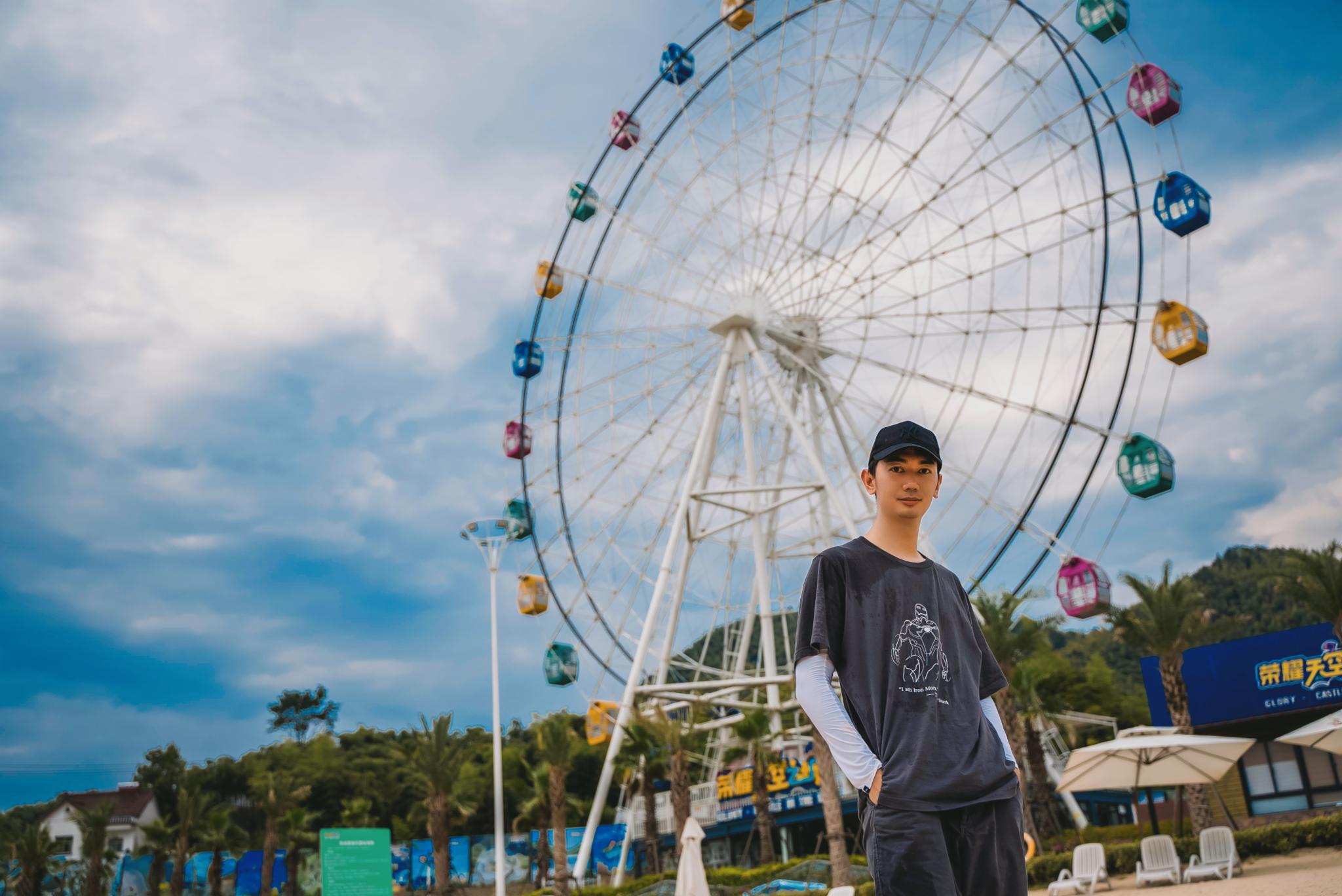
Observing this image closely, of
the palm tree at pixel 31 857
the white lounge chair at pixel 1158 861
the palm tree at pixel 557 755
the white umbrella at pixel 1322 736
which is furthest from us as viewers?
the palm tree at pixel 31 857

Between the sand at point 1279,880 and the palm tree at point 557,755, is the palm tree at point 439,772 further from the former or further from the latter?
the sand at point 1279,880

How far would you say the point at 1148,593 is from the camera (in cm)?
2603

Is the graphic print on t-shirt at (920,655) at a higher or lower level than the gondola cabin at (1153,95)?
lower

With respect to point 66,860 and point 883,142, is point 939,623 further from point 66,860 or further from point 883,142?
point 66,860

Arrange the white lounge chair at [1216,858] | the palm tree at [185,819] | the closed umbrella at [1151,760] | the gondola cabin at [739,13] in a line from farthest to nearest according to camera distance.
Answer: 1. the palm tree at [185,819]
2. the gondola cabin at [739,13]
3. the closed umbrella at [1151,760]
4. the white lounge chair at [1216,858]

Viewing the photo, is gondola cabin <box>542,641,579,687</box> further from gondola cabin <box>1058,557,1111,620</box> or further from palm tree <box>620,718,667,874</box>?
gondola cabin <box>1058,557,1111,620</box>

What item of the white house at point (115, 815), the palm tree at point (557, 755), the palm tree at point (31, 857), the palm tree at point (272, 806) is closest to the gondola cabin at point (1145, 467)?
the palm tree at point (557, 755)

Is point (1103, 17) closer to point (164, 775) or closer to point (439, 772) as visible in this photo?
point (439, 772)

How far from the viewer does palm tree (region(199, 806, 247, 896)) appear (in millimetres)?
44750

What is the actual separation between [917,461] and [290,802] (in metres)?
46.7

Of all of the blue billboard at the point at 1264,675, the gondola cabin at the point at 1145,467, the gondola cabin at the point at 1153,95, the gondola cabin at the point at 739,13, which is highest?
the gondola cabin at the point at 739,13

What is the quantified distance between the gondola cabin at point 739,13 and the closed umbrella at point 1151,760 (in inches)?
756

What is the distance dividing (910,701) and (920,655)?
0.14 metres

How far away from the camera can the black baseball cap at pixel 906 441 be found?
11.1 feet
